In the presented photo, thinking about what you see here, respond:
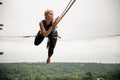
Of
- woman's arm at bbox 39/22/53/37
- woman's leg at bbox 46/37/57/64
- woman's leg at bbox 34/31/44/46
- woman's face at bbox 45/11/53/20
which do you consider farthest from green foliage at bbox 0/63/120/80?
woman's face at bbox 45/11/53/20

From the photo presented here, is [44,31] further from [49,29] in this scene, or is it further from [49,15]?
[49,15]

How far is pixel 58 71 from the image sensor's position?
4.69 metres

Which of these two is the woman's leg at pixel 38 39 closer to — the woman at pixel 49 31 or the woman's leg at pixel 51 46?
Result: the woman at pixel 49 31

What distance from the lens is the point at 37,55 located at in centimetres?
458

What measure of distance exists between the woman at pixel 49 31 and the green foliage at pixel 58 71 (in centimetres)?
19

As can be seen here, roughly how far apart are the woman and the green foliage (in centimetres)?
19

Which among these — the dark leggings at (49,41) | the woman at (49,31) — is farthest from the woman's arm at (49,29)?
the dark leggings at (49,41)

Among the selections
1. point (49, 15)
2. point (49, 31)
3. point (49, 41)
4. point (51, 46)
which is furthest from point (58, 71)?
point (49, 15)

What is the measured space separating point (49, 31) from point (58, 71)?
75cm

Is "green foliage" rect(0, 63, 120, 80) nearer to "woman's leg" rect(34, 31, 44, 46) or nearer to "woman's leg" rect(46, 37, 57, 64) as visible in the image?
"woman's leg" rect(46, 37, 57, 64)

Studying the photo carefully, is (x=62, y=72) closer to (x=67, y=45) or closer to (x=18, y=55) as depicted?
(x=67, y=45)

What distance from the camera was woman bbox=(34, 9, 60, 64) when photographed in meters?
4.38

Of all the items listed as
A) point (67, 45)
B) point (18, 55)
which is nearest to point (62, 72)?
point (67, 45)

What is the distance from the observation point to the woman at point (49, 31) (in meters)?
4.38
